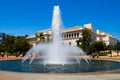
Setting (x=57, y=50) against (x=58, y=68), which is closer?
(x=58, y=68)

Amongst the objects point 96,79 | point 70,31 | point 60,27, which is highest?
point 70,31

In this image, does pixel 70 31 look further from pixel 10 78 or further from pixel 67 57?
pixel 10 78

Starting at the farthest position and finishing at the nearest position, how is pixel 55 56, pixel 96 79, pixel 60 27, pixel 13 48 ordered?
1. pixel 13 48
2. pixel 60 27
3. pixel 55 56
4. pixel 96 79

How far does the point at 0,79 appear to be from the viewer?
14.6 m

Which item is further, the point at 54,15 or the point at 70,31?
the point at 70,31

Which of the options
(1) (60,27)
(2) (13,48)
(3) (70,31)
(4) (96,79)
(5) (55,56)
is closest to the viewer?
(4) (96,79)

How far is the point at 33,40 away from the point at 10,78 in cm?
11878

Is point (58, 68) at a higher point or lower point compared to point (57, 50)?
lower

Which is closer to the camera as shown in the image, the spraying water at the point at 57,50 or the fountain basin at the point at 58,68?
the fountain basin at the point at 58,68

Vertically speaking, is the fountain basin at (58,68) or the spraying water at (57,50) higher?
the spraying water at (57,50)

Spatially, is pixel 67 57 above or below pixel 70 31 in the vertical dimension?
below

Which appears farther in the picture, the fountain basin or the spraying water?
the spraying water

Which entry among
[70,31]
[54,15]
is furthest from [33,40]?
[54,15]

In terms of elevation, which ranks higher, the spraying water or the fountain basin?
the spraying water
